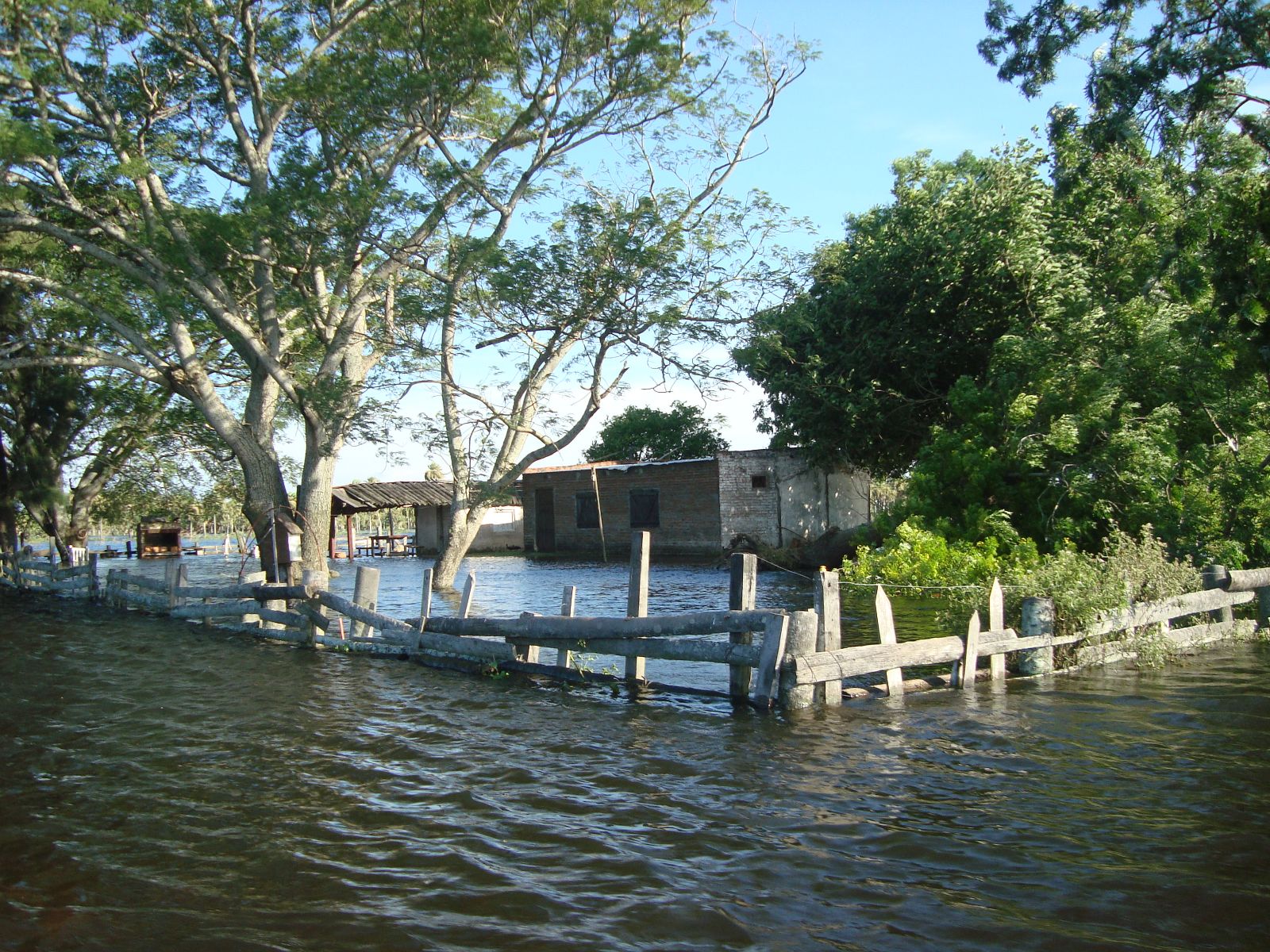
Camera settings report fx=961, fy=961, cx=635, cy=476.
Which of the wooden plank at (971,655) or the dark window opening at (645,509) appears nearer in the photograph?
the wooden plank at (971,655)

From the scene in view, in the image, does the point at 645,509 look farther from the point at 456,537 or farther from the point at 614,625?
the point at 614,625

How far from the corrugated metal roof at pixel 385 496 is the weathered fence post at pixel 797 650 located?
2997 centimetres

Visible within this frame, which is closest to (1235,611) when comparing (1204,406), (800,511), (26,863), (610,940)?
(1204,406)

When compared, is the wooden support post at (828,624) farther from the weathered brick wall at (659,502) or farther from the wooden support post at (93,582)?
the weathered brick wall at (659,502)

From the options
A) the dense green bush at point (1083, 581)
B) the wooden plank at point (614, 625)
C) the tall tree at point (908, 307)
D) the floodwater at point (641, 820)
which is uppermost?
the tall tree at point (908, 307)

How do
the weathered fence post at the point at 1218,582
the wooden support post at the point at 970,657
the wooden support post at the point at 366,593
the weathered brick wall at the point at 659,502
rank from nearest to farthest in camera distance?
the wooden support post at the point at 970,657 → the weathered fence post at the point at 1218,582 → the wooden support post at the point at 366,593 → the weathered brick wall at the point at 659,502

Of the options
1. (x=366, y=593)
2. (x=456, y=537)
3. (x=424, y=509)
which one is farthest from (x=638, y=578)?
(x=424, y=509)

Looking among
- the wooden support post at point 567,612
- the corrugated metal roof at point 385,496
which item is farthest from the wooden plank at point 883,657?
the corrugated metal roof at point 385,496

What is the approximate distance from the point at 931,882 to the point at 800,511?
81.5 ft

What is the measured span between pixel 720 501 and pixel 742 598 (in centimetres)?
2072

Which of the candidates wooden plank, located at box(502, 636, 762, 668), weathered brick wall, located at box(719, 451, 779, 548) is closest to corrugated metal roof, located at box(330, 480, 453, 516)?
weathered brick wall, located at box(719, 451, 779, 548)

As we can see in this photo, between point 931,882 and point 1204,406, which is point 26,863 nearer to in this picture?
point 931,882

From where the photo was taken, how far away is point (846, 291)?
2217 centimetres

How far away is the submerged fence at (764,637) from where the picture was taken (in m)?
8.59
